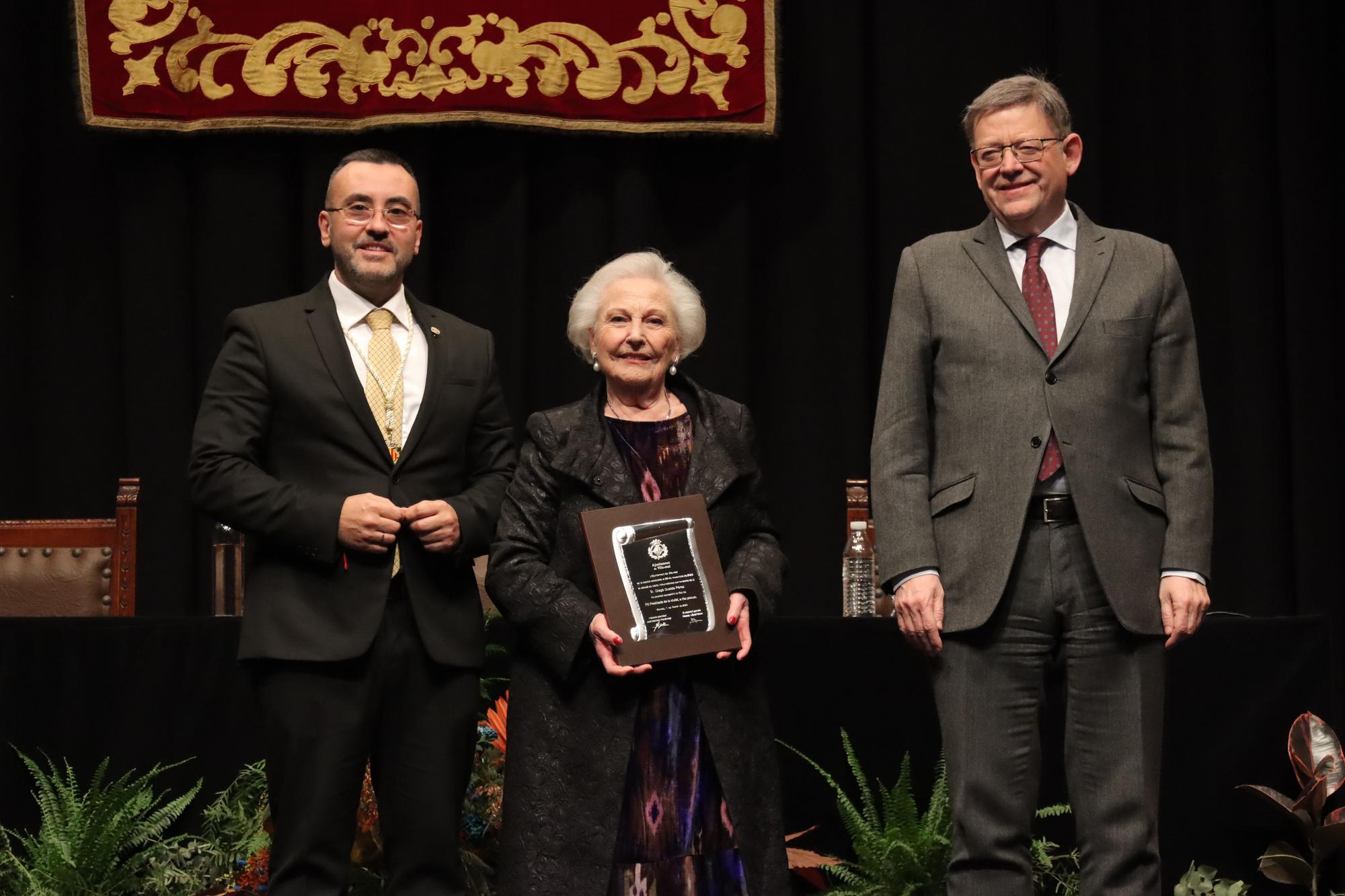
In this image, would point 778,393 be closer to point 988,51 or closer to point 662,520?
point 988,51

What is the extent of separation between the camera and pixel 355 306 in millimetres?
2900

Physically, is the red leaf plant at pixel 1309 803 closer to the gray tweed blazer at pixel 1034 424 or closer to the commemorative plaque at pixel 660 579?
the gray tweed blazer at pixel 1034 424

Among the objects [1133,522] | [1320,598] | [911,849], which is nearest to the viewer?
[1133,522]

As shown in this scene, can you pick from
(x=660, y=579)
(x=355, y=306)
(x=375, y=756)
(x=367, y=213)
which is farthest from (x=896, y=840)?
(x=367, y=213)

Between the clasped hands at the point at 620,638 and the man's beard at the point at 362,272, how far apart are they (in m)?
0.77

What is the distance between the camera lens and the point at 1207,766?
338 centimetres

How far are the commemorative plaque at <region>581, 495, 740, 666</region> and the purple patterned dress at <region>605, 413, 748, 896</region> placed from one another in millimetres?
108

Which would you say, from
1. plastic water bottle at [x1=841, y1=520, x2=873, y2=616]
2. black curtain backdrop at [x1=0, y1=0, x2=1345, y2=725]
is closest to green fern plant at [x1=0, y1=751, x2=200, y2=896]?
black curtain backdrop at [x1=0, y1=0, x2=1345, y2=725]

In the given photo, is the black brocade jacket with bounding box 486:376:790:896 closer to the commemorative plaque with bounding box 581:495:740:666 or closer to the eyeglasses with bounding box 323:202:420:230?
the commemorative plaque with bounding box 581:495:740:666

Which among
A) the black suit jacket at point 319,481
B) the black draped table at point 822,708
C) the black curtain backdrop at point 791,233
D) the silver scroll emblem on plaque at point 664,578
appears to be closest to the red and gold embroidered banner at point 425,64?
the black curtain backdrop at point 791,233

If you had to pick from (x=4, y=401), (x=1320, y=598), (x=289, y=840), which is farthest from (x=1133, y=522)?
(x=4, y=401)

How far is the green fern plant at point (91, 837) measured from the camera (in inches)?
132

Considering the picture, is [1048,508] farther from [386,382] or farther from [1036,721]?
[386,382]

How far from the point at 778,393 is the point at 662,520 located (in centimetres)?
246
